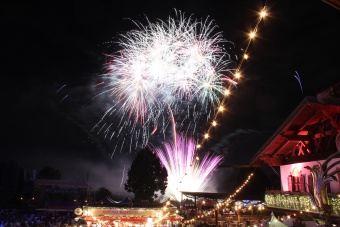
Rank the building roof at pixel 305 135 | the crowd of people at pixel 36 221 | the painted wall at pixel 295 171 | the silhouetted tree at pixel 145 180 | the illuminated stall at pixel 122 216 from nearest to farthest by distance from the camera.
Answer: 1. the building roof at pixel 305 135
2. the painted wall at pixel 295 171
3. the illuminated stall at pixel 122 216
4. the crowd of people at pixel 36 221
5. the silhouetted tree at pixel 145 180

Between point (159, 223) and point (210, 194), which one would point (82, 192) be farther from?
point (159, 223)

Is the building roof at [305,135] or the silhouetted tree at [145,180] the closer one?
the building roof at [305,135]

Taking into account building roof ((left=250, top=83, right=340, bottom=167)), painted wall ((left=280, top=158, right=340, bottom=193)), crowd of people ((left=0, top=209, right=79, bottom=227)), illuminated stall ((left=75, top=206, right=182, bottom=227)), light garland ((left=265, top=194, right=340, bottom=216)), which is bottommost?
crowd of people ((left=0, top=209, right=79, bottom=227))

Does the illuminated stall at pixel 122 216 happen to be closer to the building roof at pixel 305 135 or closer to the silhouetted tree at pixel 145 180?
the building roof at pixel 305 135

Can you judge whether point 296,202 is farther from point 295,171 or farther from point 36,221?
point 36,221

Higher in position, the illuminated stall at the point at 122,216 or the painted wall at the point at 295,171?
the painted wall at the point at 295,171

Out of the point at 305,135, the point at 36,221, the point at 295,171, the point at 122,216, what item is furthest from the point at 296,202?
the point at 36,221

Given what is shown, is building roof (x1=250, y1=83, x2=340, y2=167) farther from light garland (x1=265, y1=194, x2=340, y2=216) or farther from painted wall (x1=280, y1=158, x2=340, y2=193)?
light garland (x1=265, y1=194, x2=340, y2=216)

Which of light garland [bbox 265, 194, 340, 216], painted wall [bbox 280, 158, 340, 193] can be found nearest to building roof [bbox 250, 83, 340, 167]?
painted wall [bbox 280, 158, 340, 193]

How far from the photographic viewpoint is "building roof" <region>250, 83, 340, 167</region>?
1235 centimetres

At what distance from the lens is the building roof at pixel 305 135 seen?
40.5 feet

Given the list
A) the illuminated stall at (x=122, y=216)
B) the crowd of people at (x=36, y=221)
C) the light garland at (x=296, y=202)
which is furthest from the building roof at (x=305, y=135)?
the crowd of people at (x=36, y=221)

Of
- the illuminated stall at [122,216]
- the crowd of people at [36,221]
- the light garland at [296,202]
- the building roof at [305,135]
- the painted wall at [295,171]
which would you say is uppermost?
the building roof at [305,135]

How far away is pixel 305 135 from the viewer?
593 inches
